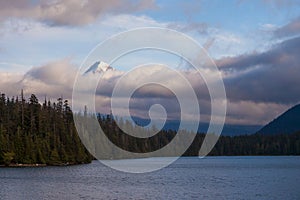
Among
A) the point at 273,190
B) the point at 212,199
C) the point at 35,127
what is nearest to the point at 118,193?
the point at 212,199

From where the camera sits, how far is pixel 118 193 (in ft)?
238

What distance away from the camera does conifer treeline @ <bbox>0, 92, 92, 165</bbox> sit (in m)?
146

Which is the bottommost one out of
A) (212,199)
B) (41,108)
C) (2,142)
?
(212,199)

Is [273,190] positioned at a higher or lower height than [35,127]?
lower

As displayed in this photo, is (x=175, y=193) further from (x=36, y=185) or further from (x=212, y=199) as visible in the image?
(x=36, y=185)

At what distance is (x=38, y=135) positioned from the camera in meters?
160

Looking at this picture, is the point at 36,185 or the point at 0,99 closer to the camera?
the point at 36,185

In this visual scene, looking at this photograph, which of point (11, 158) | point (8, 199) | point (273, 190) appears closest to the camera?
point (8, 199)

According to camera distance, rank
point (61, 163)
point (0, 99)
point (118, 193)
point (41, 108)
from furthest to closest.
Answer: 1. point (0, 99)
2. point (41, 108)
3. point (61, 163)
4. point (118, 193)

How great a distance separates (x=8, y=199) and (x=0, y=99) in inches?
5271

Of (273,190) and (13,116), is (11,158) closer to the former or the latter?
(13,116)

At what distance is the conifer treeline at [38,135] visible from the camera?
145500 mm

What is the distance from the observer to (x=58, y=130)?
166 m

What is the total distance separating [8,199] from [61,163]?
88.7 meters
